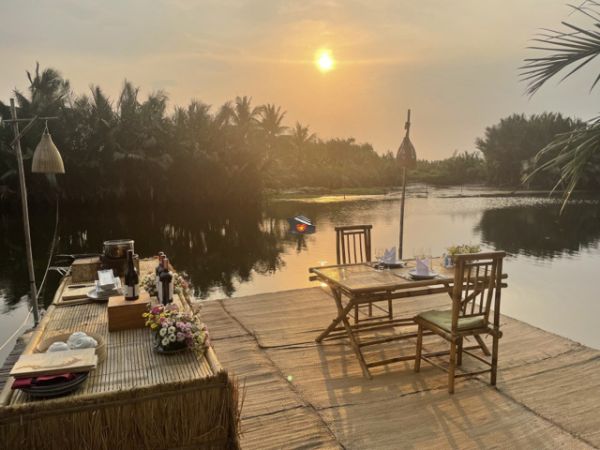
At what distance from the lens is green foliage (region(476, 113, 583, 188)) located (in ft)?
143

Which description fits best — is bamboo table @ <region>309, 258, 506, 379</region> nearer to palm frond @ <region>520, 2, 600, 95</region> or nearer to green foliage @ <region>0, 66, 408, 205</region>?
palm frond @ <region>520, 2, 600, 95</region>

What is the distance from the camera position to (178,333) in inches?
88.0

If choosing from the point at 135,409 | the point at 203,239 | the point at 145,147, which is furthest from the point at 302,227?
the point at 145,147

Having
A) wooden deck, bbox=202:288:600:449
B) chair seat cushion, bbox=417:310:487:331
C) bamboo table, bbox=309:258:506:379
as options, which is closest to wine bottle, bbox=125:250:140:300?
wooden deck, bbox=202:288:600:449

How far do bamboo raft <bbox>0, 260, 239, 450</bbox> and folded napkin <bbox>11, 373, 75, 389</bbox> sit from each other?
52mm

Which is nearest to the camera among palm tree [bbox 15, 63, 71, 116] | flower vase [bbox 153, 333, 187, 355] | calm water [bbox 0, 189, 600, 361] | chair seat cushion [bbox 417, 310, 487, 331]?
flower vase [bbox 153, 333, 187, 355]

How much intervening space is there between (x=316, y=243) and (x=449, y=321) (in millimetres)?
10838

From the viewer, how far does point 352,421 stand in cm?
312

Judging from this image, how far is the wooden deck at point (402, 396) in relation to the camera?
293cm

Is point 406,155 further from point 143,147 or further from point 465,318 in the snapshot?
point 143,147

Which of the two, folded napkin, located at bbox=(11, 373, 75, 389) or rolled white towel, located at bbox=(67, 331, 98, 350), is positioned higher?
rolled white towel, located at bbox=(67, 331, 98, 350)

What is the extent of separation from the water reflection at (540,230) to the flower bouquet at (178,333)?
437 inches

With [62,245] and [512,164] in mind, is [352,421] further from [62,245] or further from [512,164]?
[512,164]

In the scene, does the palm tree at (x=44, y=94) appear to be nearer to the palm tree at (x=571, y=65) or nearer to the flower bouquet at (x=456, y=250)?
the flower bouquet at (x=456, y=250)
